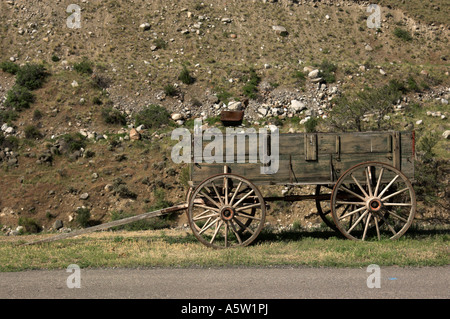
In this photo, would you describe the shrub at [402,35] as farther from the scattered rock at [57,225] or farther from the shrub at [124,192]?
the scattered rock at [57,225]

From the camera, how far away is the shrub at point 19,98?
29656 mm

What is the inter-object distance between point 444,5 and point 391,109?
24.5m

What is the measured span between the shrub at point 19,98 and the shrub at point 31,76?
1.89 ft

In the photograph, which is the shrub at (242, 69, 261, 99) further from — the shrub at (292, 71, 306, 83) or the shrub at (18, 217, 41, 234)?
the shrub at (18, 217, 41, 234)

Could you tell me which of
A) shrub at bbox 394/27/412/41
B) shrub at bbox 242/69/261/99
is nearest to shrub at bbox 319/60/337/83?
shrub at bbox 242/69/261/99

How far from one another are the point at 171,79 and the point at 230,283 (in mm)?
26946

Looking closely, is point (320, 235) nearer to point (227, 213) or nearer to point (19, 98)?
point (227, 213)

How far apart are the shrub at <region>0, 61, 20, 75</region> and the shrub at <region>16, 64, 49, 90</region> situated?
700mm

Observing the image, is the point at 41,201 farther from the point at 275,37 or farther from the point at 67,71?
the point at 275,37

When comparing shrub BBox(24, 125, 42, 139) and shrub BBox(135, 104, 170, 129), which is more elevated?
shrub BBox(135, 104, 170, 129)

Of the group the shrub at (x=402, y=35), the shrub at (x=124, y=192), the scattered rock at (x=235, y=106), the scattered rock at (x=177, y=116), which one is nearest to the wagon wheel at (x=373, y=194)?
the shrub at (x=124, y=192)

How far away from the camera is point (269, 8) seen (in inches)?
1673

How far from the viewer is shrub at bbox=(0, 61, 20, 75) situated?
32.9m

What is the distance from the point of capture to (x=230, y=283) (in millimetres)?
7020
